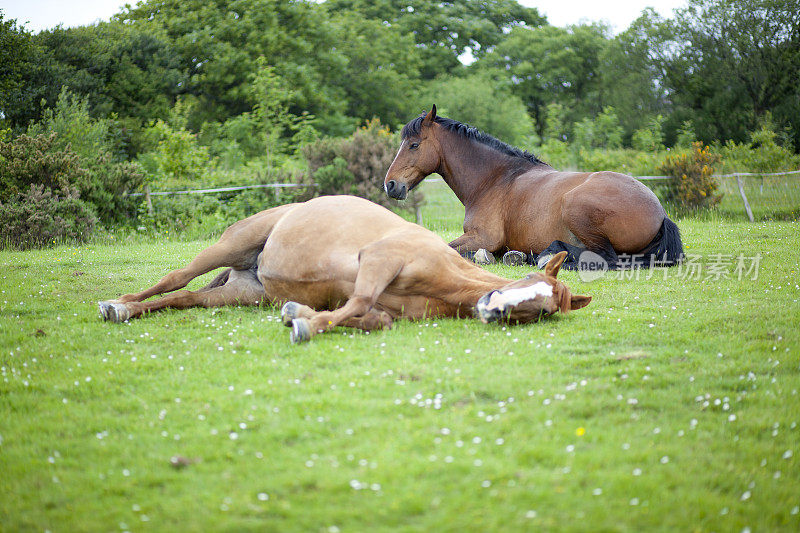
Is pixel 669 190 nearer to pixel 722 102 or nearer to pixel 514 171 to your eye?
pixel 514 171

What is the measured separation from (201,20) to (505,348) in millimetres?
40300

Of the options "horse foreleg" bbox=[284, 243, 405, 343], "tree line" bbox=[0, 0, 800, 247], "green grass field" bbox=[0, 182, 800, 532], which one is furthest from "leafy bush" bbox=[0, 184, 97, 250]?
"horse foreleg" bbox=[284, 243, 405, 343]

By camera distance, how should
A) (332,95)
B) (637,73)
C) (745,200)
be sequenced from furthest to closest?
(637,73) → (332,95) → (745,200)

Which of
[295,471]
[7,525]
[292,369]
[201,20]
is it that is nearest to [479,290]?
[292,369]

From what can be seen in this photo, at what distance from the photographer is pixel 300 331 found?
16.6 feet

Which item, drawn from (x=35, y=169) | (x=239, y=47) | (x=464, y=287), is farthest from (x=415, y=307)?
(x=239, y=47)

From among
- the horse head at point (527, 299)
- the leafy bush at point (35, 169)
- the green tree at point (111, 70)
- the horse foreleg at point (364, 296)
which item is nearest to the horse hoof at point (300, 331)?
the horse foreleg at point (364, 296)

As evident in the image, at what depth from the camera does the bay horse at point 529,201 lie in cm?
859

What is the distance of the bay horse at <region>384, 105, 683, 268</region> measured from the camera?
8586 mm

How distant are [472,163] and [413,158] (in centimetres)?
102

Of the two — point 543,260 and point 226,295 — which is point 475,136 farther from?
point 226,295

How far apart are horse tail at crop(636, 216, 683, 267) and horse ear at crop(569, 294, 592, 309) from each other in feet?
11.1

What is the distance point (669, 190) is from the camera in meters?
17.0

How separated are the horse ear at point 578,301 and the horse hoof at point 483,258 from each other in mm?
3578
